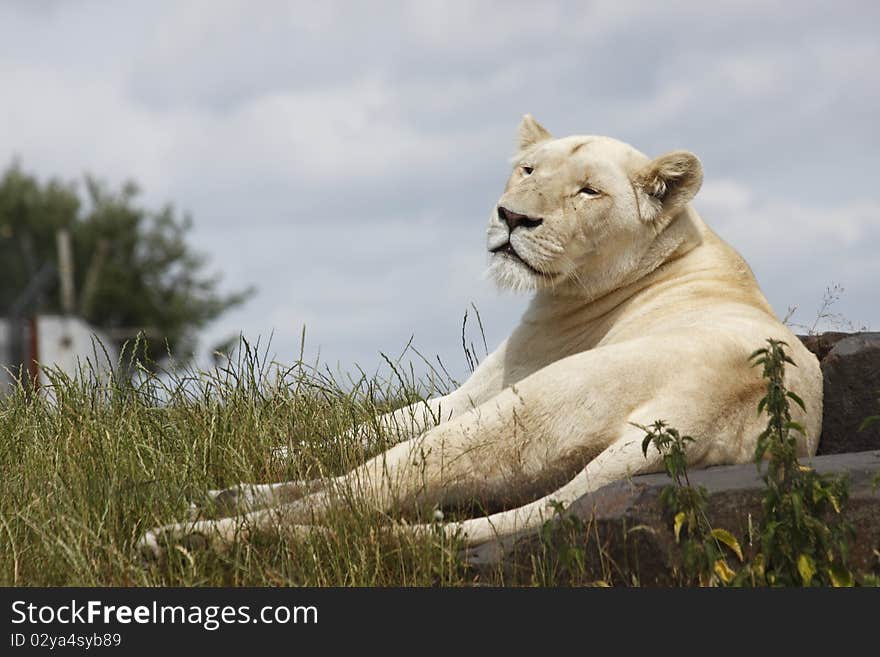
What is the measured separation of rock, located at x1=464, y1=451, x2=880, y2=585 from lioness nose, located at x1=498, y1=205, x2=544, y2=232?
70.8 inches

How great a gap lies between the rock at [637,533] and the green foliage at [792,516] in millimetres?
187

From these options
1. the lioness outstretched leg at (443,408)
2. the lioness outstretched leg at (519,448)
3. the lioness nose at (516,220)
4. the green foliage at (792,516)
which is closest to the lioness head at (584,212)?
Result: the lioness nose at (516,220)

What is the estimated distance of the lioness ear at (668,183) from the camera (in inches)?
262

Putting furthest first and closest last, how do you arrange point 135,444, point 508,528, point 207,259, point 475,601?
1. point 207,259
2. point 135,444
3. point 508,528
4. point 475,601

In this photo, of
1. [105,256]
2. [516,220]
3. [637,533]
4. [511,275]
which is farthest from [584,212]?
[105,256]

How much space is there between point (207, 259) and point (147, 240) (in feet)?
11.7

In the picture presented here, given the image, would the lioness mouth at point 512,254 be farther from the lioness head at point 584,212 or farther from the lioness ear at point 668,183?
the lioness ear at point 668,183

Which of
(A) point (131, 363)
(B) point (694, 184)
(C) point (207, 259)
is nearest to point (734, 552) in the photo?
(B) point (694, 184)

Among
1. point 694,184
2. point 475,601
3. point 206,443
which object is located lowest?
point 475,601

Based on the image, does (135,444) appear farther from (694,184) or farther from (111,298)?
(111,298)

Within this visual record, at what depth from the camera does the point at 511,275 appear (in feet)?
21.4

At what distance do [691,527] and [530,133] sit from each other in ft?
10.8

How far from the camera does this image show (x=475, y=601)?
444 centimetres

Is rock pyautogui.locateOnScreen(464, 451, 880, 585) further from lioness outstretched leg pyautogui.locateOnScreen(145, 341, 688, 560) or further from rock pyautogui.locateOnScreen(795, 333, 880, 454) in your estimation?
rock pyautogui.locateOnScreen(795, 333, 880, 454)
